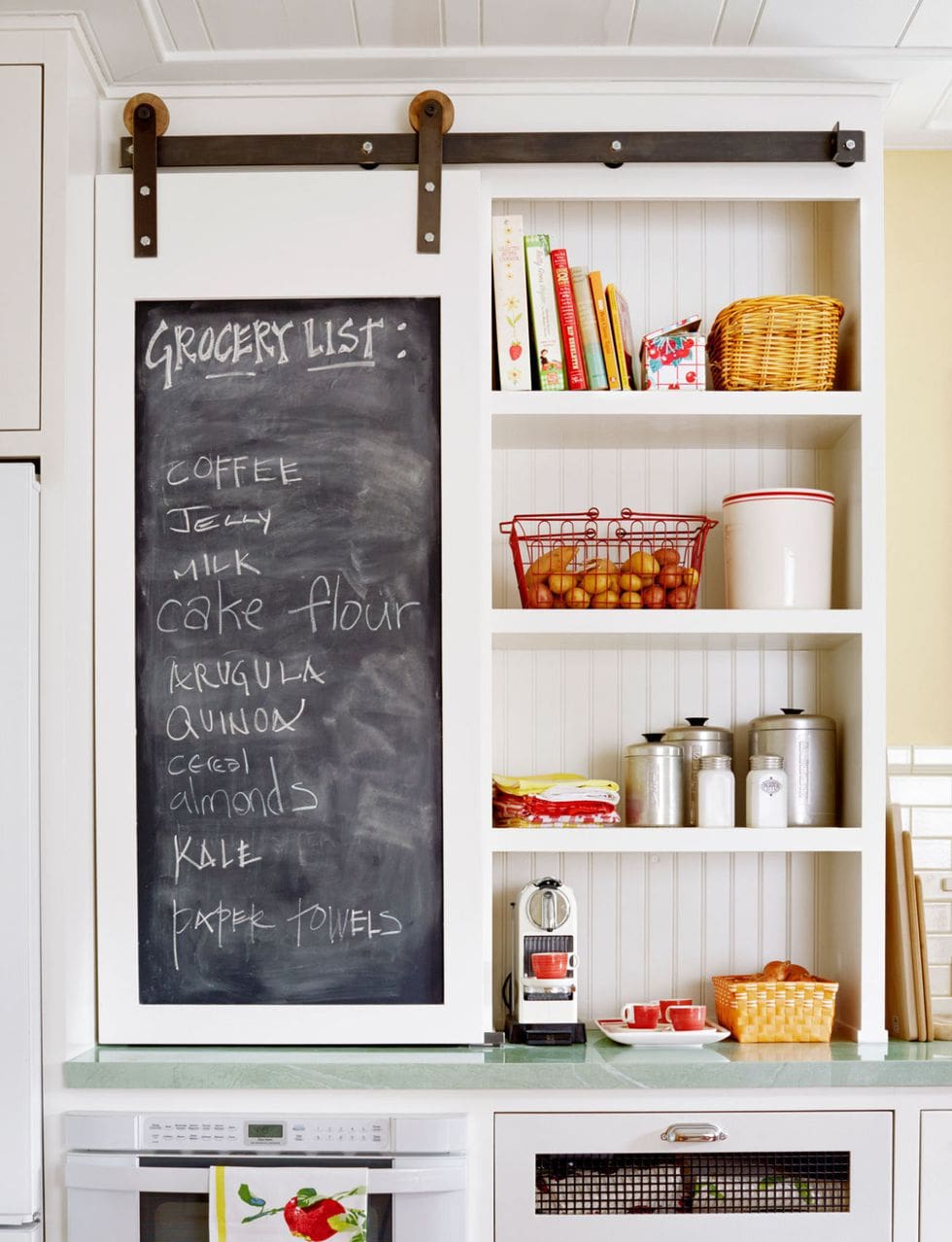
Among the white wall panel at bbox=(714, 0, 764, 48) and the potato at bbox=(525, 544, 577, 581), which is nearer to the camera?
the white wall panel at bbox=(714, 0, 764, 48)

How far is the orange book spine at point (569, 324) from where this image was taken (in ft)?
7.72

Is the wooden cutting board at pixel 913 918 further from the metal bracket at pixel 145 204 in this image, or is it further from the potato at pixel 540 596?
the metal bracket at pixel 145 204

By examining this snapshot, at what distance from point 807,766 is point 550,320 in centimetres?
95

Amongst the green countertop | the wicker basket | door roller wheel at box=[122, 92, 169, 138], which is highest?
door roller wheel at box=[122, 92, 169, 138]

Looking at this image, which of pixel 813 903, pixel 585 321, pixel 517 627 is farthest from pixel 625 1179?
pixel 585 321

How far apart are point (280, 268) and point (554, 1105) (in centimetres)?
150

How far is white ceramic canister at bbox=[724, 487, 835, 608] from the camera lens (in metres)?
2.33

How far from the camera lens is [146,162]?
2271 millimetres

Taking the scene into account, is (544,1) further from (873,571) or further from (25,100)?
(873,571)

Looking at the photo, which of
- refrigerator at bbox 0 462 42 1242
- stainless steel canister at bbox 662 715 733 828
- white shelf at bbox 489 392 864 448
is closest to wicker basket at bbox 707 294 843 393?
white shelf at bbox 489 392 864 448

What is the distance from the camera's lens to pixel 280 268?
224cm

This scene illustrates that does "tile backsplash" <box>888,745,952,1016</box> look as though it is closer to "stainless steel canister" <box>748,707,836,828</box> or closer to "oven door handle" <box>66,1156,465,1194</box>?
"stainless steel canister" <box>748,707,836,828</box>

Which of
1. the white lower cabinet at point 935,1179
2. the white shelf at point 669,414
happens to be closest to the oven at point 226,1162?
the white lower cabinet at point 935,1179

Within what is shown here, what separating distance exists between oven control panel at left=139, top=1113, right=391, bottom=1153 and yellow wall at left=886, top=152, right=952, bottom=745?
130cm
